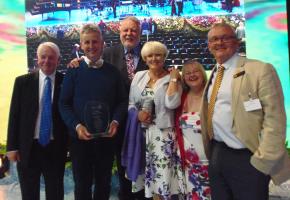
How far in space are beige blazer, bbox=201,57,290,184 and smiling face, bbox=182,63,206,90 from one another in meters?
0.47

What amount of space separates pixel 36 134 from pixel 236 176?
1.47m

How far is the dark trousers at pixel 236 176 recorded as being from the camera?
1.95 meters

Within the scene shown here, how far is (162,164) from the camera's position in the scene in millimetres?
2586

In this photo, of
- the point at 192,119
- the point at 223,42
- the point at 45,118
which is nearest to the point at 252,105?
the point at 223,42

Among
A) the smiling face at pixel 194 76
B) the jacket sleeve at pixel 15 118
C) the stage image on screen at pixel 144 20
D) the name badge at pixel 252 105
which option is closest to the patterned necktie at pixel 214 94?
the name badge at pixel 252 105

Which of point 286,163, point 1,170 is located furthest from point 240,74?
point 1,170

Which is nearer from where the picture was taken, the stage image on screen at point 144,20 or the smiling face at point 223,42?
the smiling face at point 223,42

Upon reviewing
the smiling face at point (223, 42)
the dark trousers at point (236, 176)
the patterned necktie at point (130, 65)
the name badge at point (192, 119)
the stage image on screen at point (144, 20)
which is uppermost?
the stage image on screen at point (144, 20)

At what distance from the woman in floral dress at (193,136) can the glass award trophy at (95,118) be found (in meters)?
0.53

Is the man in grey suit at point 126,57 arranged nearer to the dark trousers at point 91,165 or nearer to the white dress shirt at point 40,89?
the dark trousers at point 91,165

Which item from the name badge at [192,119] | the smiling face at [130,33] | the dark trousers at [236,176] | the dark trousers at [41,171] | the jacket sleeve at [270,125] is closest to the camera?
the jacket sleeve at [270,125]

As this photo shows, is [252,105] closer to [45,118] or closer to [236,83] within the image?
[236,83]

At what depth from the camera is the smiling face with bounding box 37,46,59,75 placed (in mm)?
2646

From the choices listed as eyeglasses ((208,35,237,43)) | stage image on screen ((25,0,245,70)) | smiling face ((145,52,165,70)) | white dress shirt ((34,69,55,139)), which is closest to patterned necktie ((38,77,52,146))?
white dress shirt ((34,69,55,139))
